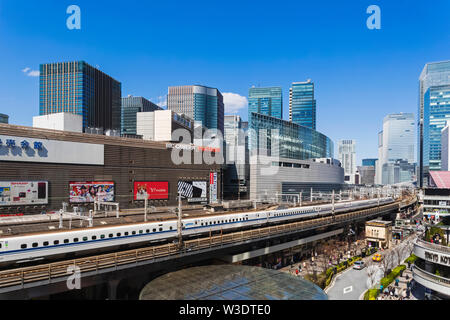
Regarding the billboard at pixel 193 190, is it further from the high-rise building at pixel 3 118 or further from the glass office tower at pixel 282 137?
the high-rise building at pixel 3 118

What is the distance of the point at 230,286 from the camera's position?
777 inches

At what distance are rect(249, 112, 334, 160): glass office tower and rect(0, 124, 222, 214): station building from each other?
2223 inches

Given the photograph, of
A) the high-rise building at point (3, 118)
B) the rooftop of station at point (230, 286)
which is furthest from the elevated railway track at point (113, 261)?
the high-rise building at point (3, 118)

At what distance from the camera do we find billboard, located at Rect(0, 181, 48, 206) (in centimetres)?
4106

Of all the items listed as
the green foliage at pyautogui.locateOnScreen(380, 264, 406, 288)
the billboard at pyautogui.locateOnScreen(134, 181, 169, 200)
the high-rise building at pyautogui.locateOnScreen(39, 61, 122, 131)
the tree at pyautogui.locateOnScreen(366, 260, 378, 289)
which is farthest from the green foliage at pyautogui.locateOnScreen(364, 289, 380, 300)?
the high-rise building at pyautogui.locateOnScreen(39, 61, 122, 131)

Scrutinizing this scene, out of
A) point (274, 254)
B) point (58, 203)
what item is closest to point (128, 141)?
point (58, 203)

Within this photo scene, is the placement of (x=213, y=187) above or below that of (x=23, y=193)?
below

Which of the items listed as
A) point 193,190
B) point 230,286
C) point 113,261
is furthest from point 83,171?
point 230,286

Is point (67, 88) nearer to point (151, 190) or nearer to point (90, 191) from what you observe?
point (151, 190)

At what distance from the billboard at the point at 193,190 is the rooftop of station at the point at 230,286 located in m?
40.8

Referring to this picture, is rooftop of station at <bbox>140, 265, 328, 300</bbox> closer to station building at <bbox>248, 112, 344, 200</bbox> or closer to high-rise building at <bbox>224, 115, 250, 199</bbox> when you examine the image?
station building at <bbox>248, 112, 344, 200</bbox>

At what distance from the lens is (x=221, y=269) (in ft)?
80.0

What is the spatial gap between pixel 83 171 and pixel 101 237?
2651 centimetres
